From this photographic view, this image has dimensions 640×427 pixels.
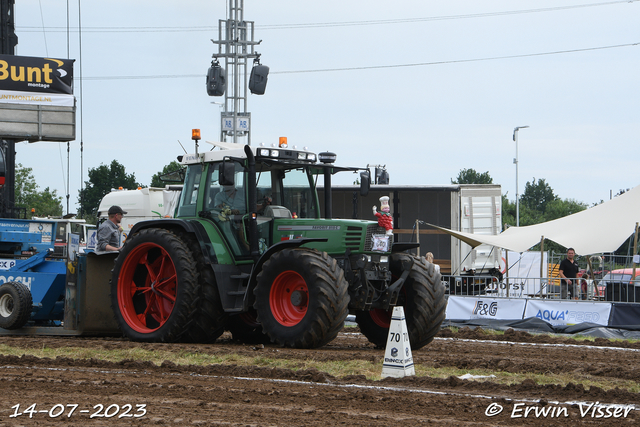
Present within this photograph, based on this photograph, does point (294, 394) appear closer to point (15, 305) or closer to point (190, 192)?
point (190, 192)

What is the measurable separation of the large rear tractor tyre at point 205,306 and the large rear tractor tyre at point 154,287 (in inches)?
4.1

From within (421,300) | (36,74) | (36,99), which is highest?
(36,74)

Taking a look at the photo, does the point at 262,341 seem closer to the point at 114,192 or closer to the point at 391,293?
the point at 391,293

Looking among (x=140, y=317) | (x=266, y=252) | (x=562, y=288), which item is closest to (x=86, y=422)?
(x=266, y=252)

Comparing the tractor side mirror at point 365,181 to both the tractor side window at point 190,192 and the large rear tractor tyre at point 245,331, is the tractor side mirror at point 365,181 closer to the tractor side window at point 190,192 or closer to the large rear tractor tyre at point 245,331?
the tractor side window at point 190,192

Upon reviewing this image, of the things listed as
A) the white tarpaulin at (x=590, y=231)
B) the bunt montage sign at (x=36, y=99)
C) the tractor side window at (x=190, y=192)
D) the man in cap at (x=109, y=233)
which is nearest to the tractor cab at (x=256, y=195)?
the tractor side window at (x=190, y=192)

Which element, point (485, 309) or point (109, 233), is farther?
point (485, 309)

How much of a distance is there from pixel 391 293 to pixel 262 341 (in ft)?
8.31

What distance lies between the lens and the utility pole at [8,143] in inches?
877

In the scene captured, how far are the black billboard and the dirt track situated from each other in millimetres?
14029

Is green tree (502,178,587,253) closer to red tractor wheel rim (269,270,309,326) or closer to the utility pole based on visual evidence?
the utility pole

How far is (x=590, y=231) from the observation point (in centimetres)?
1733

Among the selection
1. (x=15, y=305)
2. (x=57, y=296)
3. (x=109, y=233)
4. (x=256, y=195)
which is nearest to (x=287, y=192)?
(x=256, y=195)

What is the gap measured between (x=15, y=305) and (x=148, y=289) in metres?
2.22
